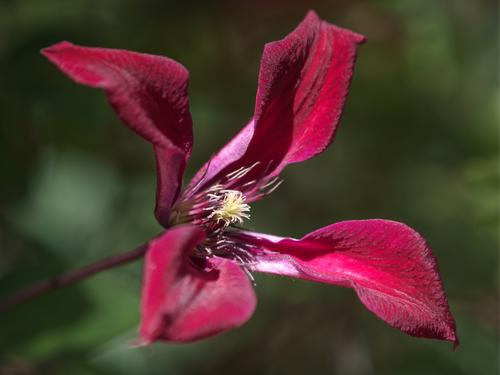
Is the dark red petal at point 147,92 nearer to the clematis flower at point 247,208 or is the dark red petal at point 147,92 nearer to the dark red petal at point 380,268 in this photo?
the clematis flower at point 247,208

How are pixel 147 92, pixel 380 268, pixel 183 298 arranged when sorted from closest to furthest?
pixel 183 298
pixel 147 92
pixel 380 268

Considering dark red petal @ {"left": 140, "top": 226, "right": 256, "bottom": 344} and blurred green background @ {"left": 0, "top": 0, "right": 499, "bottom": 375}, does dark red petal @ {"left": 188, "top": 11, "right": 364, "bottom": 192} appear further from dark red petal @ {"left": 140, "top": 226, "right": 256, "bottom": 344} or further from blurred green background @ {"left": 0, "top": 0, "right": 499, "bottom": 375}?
blurred green background @ {"left": 0, "top": 0, "right": 499, "bottom": 375}

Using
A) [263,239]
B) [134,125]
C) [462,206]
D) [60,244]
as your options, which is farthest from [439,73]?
[134,125]

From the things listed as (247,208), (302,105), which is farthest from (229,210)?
(302,105)

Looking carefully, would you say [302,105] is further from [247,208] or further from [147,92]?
[147,92]

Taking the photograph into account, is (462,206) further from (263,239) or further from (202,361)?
(263,239)

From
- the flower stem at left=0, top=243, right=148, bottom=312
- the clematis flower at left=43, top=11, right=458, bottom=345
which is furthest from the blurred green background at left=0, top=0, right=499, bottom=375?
the clematis flower at left=43, top=11, right=458, bottom=345
